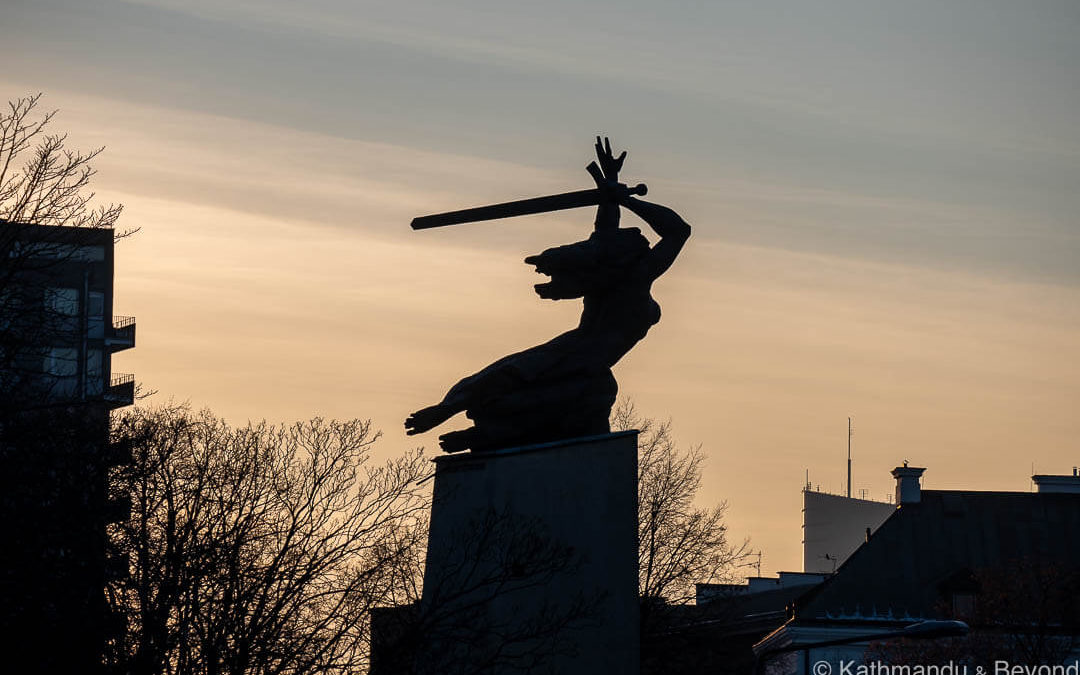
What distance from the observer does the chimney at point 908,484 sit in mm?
56719

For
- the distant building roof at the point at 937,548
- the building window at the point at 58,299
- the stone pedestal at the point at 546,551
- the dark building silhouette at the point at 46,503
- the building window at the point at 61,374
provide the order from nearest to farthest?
1. the stone pedestal at the point at 546,551
2. the dark building silhouette at the point at 46,503
3. the building window at the point at 58,299
4. the building window at the point at 61,374
5. the distant building roof at the point at 937,548

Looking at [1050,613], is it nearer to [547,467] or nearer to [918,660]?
[918,660]

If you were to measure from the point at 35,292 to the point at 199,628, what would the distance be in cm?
420

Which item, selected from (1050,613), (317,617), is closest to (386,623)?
(317,617)

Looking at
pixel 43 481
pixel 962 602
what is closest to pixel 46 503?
pixel 43 481

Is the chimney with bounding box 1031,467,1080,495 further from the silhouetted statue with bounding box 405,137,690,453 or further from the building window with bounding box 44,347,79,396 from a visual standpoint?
the silhouetted statue with bounding box 405,137,690,453

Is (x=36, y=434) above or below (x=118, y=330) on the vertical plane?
below

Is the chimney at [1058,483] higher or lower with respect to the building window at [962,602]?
higher

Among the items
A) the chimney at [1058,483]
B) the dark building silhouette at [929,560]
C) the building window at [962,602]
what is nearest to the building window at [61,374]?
the dark building silhouette at [929,560]

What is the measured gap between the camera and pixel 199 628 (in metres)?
23.4

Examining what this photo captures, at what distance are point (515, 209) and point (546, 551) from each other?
3415 mm

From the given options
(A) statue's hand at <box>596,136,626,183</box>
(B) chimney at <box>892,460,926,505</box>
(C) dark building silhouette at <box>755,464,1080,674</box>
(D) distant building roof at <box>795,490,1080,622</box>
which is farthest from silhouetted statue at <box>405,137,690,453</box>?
(B) chimney at <box>892,460,926,505</box>

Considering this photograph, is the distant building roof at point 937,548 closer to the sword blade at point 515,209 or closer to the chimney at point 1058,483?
the chimney at point 1058,483

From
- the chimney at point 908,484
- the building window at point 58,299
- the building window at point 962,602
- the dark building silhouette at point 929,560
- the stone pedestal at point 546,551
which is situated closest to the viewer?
the stone pedestal at point 546,551
